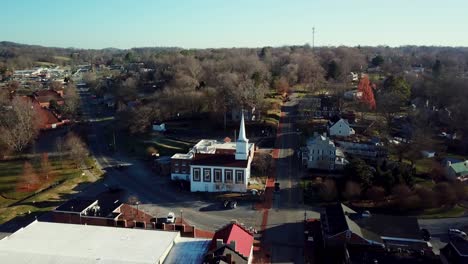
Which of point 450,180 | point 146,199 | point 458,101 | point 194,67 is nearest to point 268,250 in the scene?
point 146,199

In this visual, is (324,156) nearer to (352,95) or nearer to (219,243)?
(219,243)

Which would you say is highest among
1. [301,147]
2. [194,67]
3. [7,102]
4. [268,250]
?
[194,67]

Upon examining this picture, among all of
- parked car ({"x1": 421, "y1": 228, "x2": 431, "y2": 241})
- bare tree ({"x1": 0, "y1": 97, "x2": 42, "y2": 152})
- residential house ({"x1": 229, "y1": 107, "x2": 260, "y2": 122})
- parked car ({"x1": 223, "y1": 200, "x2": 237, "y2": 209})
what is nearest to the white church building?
parked car ({"x1": 223, "y1": 200, "x2": 237, "y2": 209})

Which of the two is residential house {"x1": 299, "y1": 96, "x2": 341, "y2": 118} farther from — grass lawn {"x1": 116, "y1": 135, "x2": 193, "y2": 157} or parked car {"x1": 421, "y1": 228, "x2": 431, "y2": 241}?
parked car {"x1": 421, "y1": 228, "x2": 431, "y2": 241}

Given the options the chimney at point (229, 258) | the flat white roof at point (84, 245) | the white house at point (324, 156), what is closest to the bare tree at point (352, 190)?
the white house at point (324, 156)

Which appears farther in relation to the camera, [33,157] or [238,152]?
[33,157]

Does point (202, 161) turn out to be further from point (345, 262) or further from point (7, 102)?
point (7, 102)

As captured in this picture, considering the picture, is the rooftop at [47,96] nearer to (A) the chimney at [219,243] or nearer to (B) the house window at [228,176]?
(B) the house window at [228,176]
